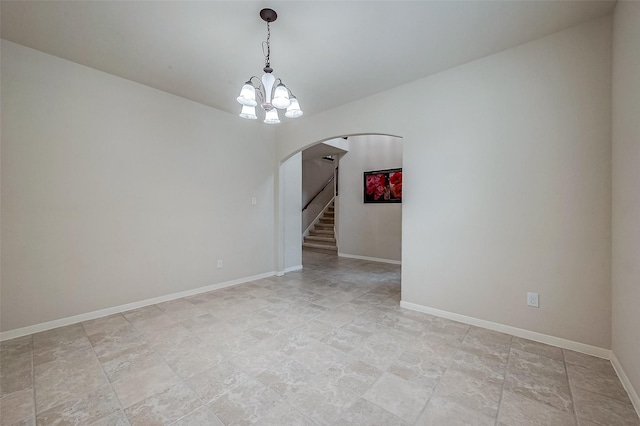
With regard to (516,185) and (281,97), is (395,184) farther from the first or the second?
(281,97)

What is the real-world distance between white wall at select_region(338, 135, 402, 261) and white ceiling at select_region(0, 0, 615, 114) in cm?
308

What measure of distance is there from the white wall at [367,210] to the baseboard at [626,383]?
12.8ft

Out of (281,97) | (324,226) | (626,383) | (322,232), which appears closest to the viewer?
(626,383)

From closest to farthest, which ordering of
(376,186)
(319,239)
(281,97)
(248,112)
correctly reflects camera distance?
(281,97) < (248,112) < (376,186) < (319,239)

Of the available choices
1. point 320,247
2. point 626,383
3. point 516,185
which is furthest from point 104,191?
point 320,247

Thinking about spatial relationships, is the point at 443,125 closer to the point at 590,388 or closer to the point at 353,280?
the point at 590,388

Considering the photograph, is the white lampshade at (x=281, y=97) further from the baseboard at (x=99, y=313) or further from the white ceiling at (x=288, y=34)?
the baseboard at (x=99, y=313)

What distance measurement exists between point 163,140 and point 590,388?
15.8ft

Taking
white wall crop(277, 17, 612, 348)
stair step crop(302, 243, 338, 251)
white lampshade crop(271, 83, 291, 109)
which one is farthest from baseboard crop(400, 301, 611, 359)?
stair step crop(302, 243, 338, 251)

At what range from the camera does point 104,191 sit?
296cm

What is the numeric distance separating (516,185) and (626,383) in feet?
5.30

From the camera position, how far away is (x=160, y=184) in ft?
11.2

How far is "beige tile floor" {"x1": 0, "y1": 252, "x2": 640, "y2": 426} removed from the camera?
1.50 meters

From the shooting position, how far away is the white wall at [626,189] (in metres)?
1.64
